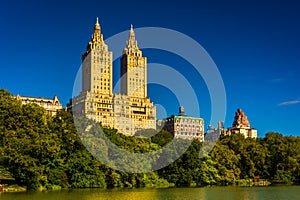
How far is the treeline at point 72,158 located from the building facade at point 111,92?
212 ft

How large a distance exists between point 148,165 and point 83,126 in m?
8.62

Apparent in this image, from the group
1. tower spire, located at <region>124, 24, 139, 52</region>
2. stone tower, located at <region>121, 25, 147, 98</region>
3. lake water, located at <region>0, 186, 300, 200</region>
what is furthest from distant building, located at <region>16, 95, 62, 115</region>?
lake water, located at <region>0, 186, 300, 200</region>

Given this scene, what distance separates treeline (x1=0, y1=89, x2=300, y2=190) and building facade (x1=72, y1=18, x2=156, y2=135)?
64.7 m

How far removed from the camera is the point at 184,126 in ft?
469

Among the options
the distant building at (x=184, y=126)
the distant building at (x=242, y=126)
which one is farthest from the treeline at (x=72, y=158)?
the distant building at (x=242, y=126)

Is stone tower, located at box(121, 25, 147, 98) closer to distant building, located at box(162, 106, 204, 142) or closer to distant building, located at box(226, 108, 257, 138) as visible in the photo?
distant building, located at box(162, 106, 204, 142)

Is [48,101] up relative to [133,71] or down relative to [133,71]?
down

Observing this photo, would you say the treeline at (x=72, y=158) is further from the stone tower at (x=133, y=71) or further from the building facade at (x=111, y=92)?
the stone tower at (x=133, y=71)

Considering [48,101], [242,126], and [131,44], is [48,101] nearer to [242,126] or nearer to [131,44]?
[131,44]

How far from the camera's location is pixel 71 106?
449 feet

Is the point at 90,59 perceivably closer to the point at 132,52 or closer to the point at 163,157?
the point at 132,52

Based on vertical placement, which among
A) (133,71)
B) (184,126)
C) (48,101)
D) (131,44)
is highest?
(131,44)

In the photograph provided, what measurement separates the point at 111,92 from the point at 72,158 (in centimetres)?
9270

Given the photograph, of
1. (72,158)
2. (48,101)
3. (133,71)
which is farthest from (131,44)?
(72,158)
